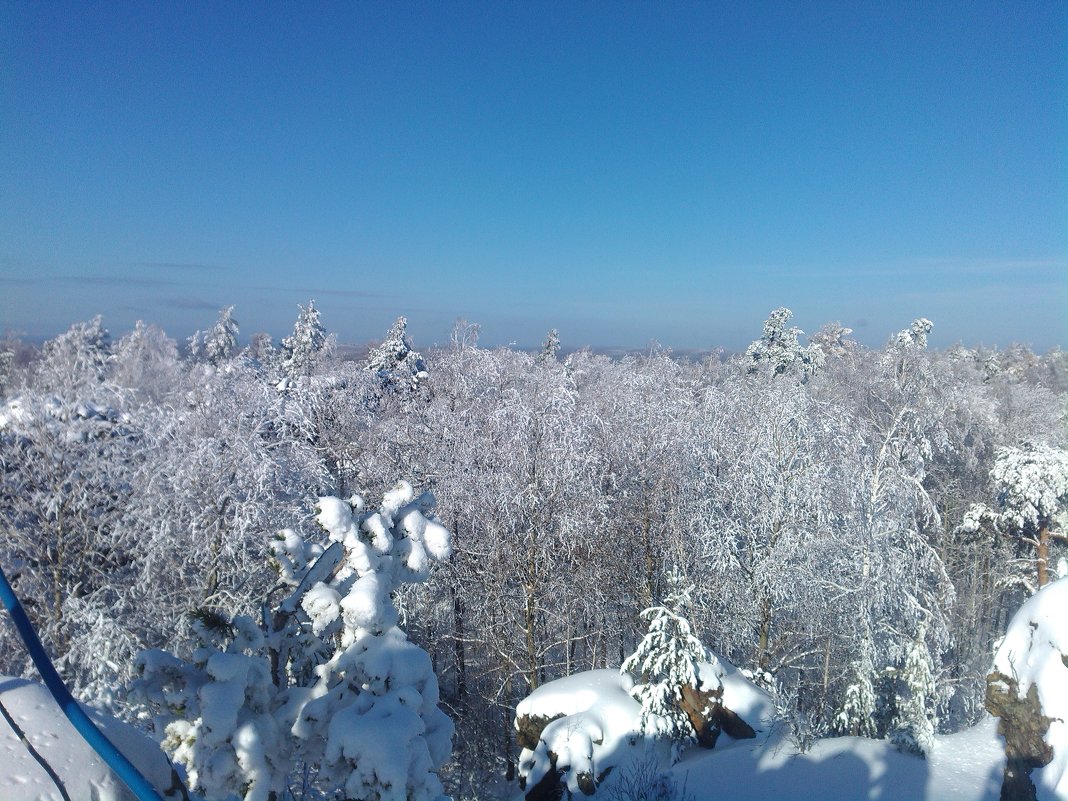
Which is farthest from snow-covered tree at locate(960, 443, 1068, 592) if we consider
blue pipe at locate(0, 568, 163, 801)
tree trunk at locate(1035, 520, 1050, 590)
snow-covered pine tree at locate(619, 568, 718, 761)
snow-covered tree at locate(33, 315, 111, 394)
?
snow-covered tree at locate(33, 315, 111, 394)

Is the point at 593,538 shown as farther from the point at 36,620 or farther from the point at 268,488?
the point at 36,620

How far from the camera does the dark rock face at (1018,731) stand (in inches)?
349

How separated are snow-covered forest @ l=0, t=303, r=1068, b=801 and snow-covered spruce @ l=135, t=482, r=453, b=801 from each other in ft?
2.97

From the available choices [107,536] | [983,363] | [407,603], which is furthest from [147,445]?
[983,363]

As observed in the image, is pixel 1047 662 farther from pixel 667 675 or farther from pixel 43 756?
pixel 43 756

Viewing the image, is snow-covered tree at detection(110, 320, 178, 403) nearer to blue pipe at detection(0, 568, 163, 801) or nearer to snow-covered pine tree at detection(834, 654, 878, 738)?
blue pipe at detection(0, 568, 163, 801)

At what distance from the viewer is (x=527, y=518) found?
46.9 ft

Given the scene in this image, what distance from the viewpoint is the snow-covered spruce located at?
411 centimetres

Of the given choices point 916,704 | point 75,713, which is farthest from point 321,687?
point 916,704

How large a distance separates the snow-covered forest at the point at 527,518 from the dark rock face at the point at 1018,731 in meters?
1.77

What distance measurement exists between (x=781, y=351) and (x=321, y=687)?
32.9 metres

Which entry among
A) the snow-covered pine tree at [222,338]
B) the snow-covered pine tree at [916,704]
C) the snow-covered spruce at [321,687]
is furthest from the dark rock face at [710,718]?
the snow-covered pine tree at [222,338]

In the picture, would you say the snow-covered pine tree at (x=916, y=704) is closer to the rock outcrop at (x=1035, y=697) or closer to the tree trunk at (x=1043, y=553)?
the rock outcrop at (x=1035, y=697)

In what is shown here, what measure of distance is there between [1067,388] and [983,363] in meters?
6.50
